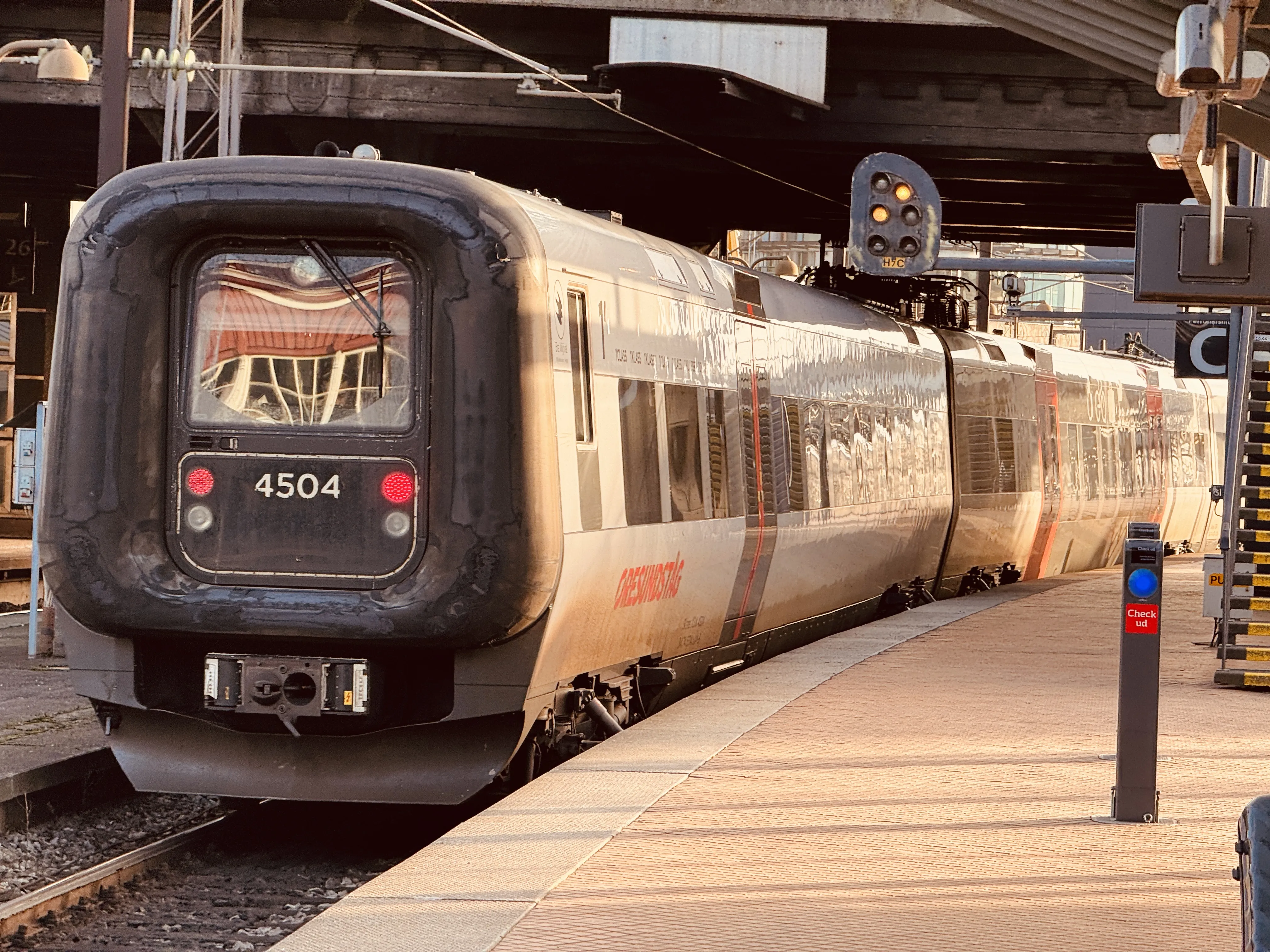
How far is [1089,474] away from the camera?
2691 centimetres

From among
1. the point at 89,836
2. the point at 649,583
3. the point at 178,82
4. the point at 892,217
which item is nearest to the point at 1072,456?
the point at 892,217

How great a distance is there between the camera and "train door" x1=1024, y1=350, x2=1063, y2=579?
78.7ft

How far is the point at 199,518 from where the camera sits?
332 inches

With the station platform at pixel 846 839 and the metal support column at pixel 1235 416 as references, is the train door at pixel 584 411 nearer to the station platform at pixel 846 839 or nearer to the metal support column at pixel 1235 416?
the station platform at pixel 846 839

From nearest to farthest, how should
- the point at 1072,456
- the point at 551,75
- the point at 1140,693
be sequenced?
1. the point at 1140,693
2. the point at 551,75
3. the point at 1072,456

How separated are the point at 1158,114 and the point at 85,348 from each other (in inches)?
686

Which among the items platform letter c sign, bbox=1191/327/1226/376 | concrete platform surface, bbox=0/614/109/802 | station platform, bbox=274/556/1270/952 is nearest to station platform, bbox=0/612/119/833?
concrete platform surface, bbox=0/614/109/802

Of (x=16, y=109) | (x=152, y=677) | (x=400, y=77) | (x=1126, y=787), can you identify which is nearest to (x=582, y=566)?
(x=152, y=677)

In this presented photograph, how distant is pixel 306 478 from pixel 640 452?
7.12 feet

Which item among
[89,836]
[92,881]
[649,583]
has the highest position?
[649,583]

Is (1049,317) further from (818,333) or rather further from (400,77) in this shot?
(818,333)

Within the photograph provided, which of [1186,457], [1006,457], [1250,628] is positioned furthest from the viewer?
[1186,457]

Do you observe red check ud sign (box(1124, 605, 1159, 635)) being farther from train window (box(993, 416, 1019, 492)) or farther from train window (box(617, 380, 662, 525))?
train window (box(993, 416, 1019, 492))

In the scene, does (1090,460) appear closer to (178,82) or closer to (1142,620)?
(178,82)
